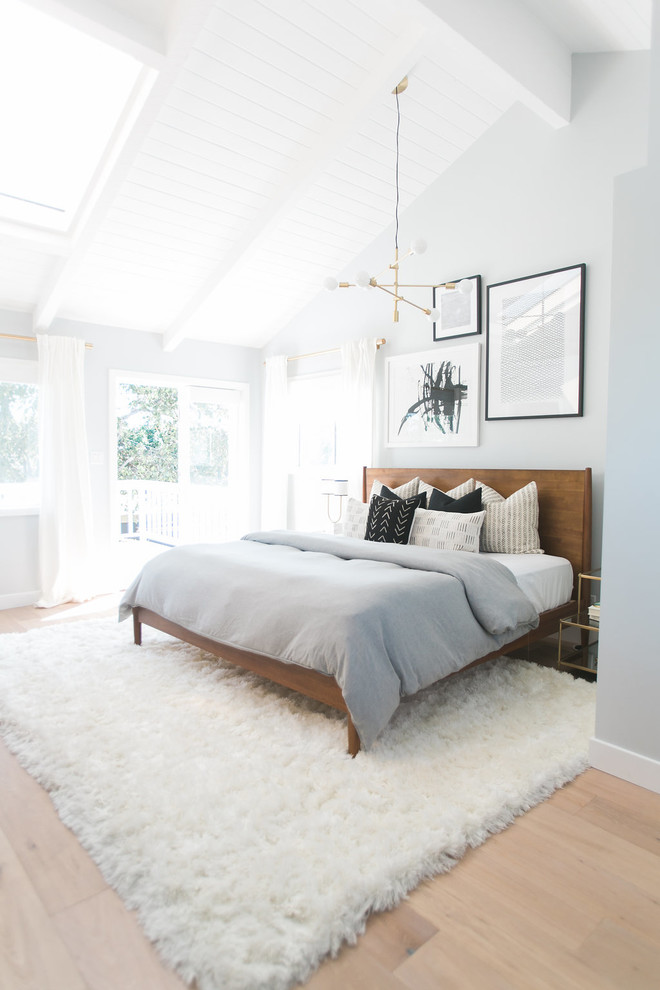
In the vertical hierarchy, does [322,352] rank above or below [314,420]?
above

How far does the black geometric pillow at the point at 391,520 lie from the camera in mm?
3877

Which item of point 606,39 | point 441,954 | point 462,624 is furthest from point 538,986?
point 606,39

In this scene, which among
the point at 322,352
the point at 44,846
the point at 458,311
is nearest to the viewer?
the point at 44,846

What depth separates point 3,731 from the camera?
2.57 m

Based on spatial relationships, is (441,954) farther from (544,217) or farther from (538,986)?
(544,217)

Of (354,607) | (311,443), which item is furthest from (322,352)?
(354,607)

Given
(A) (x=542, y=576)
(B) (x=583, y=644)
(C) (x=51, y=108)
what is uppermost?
(C) (x=51, y=108)

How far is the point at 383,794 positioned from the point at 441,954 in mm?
622

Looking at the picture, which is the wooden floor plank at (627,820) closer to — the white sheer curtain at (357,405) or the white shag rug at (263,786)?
the white shag rug at (263,786)

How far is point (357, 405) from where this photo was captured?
511 cm

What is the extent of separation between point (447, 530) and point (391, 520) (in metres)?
0.38

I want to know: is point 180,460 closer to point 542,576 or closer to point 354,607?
point 542,576

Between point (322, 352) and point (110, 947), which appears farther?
point (322, 352)

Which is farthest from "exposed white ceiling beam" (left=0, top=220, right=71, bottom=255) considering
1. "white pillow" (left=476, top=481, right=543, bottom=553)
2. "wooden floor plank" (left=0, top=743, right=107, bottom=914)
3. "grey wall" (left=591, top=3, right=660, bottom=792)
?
"grey wall" (left=591, top=3, right=660, bottom=792)
